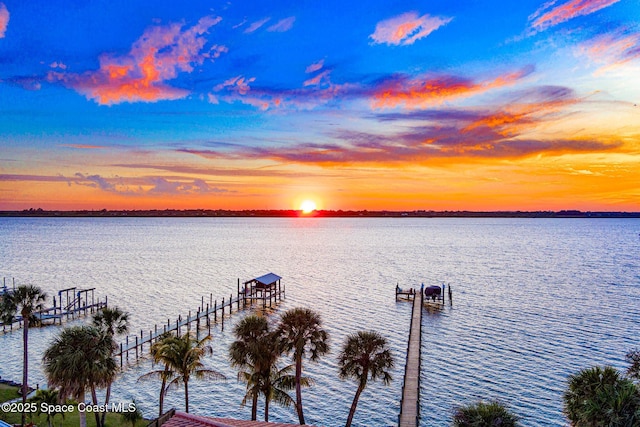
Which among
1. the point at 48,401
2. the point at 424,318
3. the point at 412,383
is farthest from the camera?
the point at 424,318

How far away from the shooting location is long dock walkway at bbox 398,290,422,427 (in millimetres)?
30016

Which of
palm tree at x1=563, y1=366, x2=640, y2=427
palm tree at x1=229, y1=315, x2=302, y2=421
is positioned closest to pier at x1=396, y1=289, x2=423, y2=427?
palm tree at x1=229, y1=315, x2=302, y2=421

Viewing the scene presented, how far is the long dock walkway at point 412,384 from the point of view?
30.0 metres

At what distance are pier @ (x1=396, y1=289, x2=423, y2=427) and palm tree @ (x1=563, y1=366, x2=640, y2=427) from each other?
1184 cm

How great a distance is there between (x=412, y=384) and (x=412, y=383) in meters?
0.19

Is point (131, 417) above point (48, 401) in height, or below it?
below

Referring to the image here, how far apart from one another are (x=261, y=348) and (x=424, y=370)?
20286 mm

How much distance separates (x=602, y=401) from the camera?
59.7 ft

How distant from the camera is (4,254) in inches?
5679

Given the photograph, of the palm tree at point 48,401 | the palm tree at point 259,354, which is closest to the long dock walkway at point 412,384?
the palm tree at point 259,354

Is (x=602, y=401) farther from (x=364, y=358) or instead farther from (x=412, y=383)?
(x=412, y=383)

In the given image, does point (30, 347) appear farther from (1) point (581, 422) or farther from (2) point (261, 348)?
(1) point (581, 422)

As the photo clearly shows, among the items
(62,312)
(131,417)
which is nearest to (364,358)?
(131,417)

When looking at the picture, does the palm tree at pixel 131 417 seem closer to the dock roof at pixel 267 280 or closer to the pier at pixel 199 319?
the pier at pixel 199 319
